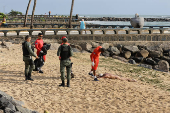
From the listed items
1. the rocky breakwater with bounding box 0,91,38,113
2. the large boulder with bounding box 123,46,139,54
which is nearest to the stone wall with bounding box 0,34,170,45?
the large boulder with bounding box 123,46,139,54

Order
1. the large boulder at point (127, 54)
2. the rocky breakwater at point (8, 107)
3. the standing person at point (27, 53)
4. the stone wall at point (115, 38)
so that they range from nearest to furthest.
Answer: the rocky breakwater at point (8, 107) → the standing person at point (27, 53) → the large boulder at point (127, 54) → the stone wall at point (115, 38)

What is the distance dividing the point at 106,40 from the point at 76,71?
12846 mm

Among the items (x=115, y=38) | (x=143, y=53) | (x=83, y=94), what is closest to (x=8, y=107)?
(x=83, y=94)

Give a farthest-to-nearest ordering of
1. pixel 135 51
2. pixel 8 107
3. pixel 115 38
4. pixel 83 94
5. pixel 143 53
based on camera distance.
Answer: pixel 115 38 → pixel 135 51 → pixel 143 53 → pixel 83 94 → pixel 8 107

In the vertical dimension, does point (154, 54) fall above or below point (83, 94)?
below

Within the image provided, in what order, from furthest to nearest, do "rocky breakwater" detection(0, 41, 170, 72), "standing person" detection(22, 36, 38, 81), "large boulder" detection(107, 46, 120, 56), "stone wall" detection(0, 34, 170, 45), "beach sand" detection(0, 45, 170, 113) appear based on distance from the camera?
"stone wall" detection(0, 34, 170, 45)
"large boulder" detection(107, 46, 120, 56)
"rocky breakwater" detection(0, 41, 170, 72)
"standing person" detection(22, 36, 38, 81)
"beach sand" detection(0, 45, 170, 113)

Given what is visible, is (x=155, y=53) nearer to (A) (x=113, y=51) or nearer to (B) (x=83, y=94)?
(A) (x=113, y=51)

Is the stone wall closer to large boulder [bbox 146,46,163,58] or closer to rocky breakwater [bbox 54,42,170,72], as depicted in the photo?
A: rocky breakwater [bbox 54,42,170,72]

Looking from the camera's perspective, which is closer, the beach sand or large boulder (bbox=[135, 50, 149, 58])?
the beach sand

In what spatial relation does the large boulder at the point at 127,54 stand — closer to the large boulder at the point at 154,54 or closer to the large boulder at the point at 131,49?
the large boulder at the point at 131,49

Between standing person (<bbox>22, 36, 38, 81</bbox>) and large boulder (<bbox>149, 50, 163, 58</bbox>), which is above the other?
standing person (<bbox>22, 36, 38, 81</bbox>)

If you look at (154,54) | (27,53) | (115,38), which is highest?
(27,53)

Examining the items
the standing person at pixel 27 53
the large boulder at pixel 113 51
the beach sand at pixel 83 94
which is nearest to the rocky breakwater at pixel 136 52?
the large boulder at pixel 113 51

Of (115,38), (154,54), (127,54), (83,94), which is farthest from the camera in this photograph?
(115,38)
